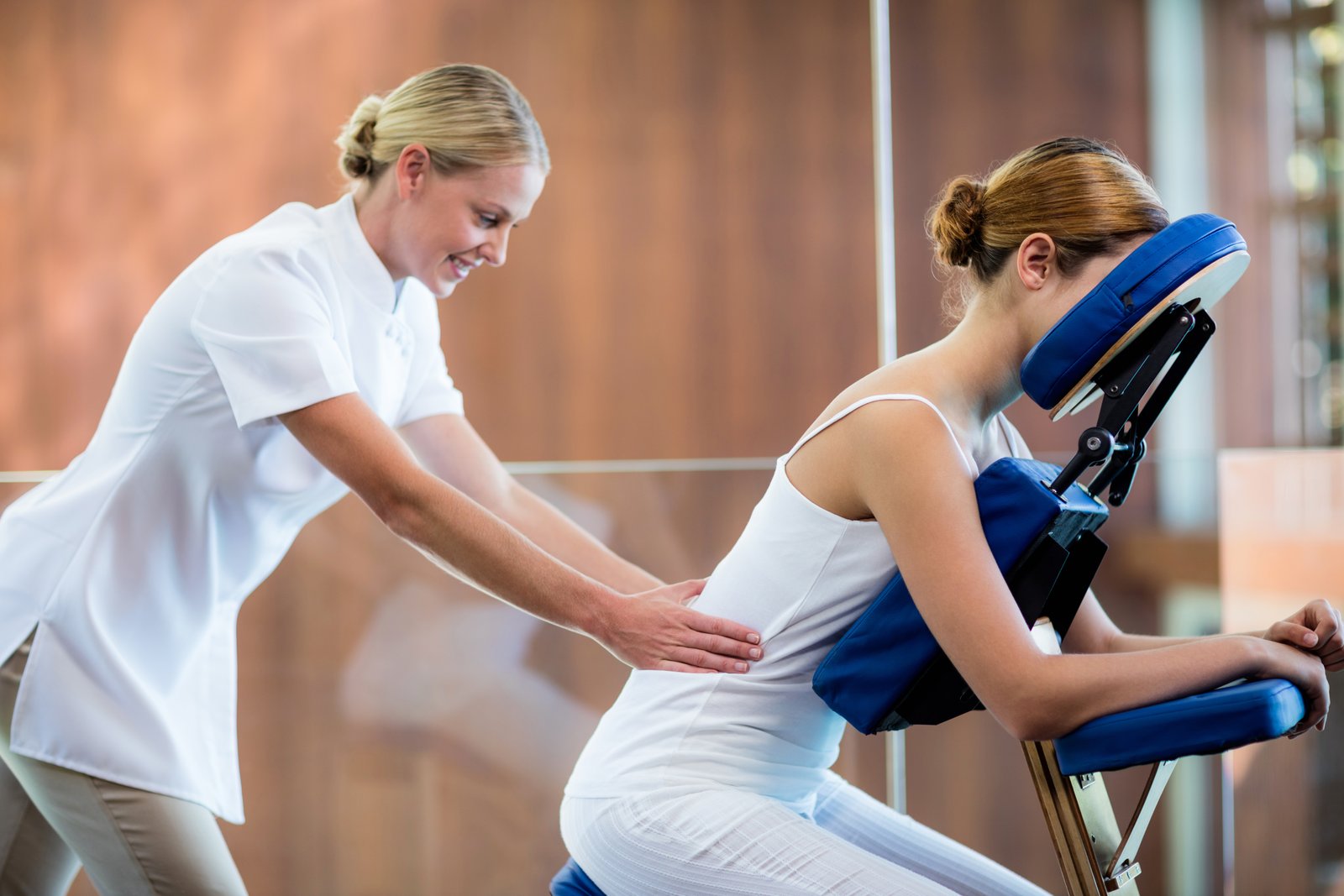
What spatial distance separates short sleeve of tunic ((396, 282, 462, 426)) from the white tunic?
205 mm

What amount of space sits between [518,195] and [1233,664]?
98cm

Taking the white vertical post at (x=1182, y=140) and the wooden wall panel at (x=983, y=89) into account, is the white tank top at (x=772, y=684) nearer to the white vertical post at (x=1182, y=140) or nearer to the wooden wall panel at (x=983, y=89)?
the wooden wall panel at (x=983, y=89)

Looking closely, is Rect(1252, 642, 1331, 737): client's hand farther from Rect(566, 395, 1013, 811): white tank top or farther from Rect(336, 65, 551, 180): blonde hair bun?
Rect(336, 65, 551, 180): blonde hair bun

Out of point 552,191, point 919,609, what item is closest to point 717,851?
point 919,609

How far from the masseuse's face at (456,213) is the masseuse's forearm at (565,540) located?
357mm

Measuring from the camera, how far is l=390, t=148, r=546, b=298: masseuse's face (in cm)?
148

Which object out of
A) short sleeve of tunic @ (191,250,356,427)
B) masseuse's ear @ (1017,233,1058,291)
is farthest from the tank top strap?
short sleeve of tunic @ (191,250,356,427)

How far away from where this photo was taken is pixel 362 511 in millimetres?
2191

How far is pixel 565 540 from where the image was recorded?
171cm

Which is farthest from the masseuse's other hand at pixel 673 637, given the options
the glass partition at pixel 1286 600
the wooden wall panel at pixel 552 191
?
the wooden wall panel at pixel 552 191

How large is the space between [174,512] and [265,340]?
0.26 metres

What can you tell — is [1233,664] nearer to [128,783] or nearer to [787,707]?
[787,707]

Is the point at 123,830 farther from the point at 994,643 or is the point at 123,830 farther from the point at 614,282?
the point at 614,282

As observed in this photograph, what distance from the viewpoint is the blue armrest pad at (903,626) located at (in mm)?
1042
